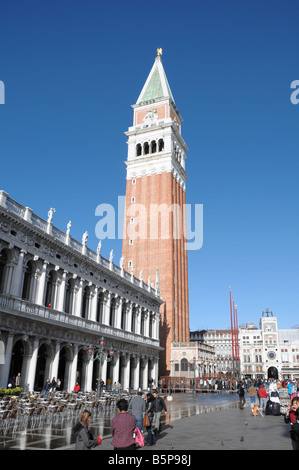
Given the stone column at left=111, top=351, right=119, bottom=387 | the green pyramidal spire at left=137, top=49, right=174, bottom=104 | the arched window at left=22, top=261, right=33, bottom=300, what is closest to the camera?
the arched window at left=22, top=261, right=33, bottom=300

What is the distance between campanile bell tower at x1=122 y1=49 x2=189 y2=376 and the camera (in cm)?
5981

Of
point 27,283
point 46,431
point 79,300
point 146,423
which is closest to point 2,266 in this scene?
point 27,283

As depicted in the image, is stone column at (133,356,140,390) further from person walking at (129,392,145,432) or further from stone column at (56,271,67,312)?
person walking at (129,392,145,432)

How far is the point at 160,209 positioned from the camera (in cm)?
6319

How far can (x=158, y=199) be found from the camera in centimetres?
6406

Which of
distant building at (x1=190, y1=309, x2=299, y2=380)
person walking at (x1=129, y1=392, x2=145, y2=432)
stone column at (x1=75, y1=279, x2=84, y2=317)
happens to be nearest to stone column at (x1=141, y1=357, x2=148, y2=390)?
stone column at (x1=75, y1=279, x2=84, y2=317)

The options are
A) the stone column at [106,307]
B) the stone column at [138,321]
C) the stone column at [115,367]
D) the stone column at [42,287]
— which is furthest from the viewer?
the stone column at [138,321]

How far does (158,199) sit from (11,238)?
4016cm

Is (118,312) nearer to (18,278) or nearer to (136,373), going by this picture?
(136,373)

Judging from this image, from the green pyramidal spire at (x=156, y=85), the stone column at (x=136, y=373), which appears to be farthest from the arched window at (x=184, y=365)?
the green pyramidal spire at (x=156, y=85)

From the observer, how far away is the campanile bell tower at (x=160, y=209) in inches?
2355

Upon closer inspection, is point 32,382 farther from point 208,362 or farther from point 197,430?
point 208,362

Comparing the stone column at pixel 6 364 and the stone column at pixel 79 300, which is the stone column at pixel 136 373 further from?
the stone column at pixel 6 364

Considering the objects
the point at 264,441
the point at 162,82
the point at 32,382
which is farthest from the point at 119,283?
the point at 162,82
